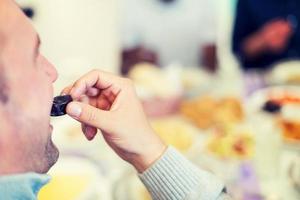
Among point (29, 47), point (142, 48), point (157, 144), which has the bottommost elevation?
point (142, 48)

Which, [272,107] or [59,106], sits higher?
[59,106]

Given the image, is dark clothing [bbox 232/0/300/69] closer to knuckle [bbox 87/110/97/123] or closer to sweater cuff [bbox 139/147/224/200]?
sweater cuff [bbox 139/147/224/200]

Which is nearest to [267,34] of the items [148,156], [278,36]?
[278,36]

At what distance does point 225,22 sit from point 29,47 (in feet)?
5.05

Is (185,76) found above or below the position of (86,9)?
below

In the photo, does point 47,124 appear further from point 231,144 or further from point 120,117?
point 231,144

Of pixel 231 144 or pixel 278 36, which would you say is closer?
pixel 231 144

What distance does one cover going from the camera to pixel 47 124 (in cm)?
59

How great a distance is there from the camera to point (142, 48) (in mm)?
1967

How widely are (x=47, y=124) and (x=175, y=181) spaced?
0.23m

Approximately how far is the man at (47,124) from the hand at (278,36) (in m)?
1.18

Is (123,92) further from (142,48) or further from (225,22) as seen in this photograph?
(225,22)

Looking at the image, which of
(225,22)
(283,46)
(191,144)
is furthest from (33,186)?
(225,22)

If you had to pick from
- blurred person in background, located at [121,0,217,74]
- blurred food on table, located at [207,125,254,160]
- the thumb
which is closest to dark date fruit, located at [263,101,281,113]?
blurred food on table, located at [207,125,254,160]
